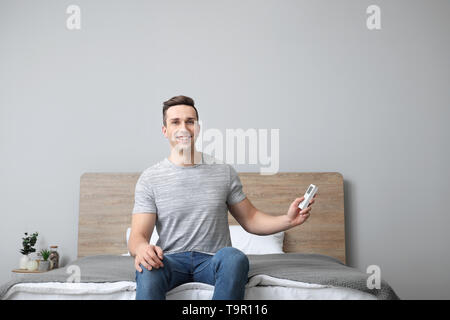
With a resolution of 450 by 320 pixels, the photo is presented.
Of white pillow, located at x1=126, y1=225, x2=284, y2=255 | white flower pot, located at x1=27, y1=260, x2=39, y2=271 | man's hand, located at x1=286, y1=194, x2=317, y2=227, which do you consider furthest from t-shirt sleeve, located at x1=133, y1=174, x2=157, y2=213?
white flower pot, located at x1=27, y1=260, x2=39, y2=271

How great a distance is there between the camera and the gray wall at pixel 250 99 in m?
2.99

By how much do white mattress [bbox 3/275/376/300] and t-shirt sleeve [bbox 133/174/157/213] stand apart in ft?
0.93

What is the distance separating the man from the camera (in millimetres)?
1351

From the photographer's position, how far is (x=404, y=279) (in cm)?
293

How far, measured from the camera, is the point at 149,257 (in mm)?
1360

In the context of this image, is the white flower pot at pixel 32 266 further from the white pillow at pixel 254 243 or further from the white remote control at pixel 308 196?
the white remote control at pixel 308 196

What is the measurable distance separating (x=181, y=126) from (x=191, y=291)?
705 millimetres

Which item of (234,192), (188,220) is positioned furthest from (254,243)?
(188,220)

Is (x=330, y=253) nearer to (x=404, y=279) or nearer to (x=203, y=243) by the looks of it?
(x=404, y=279)

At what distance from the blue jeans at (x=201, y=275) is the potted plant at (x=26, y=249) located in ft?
5.80

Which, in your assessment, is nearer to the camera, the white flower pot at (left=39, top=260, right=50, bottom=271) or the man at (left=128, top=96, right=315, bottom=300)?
the man at (left=128, top=96, right=315, bottom=300)

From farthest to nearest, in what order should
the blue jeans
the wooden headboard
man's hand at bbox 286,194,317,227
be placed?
the wooden headboard, man's hand at bbox 286,194,317,227, the blue jeans

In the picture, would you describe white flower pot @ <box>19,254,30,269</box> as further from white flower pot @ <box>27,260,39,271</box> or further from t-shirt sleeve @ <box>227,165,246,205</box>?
t-shirt sleeve @ <box>227,165,246,205</box>

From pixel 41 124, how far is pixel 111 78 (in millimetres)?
635
